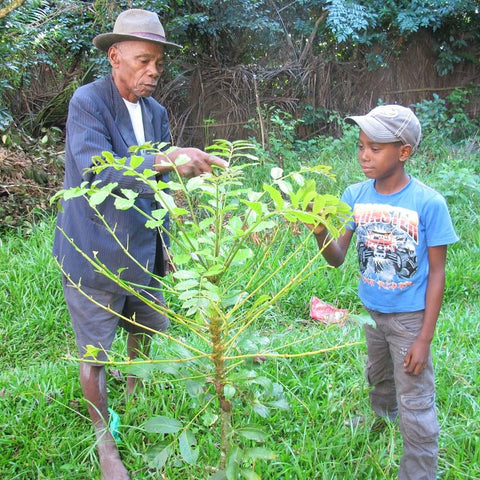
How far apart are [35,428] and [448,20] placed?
317 inches

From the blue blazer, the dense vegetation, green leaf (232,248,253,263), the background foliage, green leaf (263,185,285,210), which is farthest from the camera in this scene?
the background foliage

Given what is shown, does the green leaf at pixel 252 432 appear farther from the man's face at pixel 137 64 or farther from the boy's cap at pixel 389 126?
the man's face at pixel 137 64

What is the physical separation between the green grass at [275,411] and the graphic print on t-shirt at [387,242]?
0.40 metres

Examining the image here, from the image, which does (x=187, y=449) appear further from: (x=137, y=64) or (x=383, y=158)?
(x=137, y=64)

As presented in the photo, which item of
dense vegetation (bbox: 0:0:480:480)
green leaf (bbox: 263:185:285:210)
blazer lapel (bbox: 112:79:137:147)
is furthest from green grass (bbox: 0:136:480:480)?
blazer lapel (bbox: 112:79:137:147)

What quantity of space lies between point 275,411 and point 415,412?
77 centimetres

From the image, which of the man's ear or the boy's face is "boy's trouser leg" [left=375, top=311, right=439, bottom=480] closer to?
the boy's face

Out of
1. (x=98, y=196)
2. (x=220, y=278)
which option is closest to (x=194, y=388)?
(x=220, y=278)

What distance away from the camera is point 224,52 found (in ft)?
23.7

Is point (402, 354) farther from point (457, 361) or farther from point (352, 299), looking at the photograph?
point (352, 299)

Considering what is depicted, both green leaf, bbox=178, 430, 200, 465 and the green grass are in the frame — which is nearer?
green leaf, bbox=178, 430, 200, 465

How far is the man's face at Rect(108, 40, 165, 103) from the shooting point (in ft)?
6.81

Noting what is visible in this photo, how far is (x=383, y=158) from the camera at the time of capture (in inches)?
74.1

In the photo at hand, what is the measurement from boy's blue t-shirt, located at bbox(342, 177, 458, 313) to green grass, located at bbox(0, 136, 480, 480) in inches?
14.7
